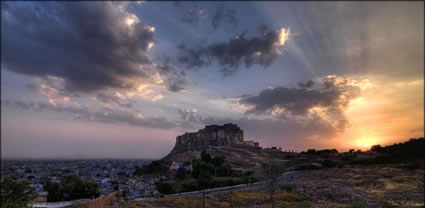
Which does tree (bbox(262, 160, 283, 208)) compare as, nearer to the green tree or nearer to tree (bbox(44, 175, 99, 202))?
tree (bbox(44, 175, 99, 202))

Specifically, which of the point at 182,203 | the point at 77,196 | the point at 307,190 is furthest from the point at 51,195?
the point at 307,190

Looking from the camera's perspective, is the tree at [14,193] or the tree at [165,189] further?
the tree at [165,189]

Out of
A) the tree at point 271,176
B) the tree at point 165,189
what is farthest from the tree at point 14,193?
the tree at point 165,189

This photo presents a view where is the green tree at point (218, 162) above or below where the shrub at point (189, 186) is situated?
above

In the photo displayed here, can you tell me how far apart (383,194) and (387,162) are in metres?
61.2

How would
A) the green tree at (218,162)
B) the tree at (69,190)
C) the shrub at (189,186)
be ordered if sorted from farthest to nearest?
the green tree at (218,162)
the shrub at (189,186)
the tree at (69,190)

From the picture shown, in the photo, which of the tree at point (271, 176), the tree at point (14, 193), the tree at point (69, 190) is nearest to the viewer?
the tree at point (14, 193)

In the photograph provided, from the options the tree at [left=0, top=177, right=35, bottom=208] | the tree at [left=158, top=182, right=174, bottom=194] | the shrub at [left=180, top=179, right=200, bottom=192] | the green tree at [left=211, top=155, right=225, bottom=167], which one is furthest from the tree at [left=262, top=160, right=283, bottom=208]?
the green tree at [left=211, top=155, right=225, bottom=167]

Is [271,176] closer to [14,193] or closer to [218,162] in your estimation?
[14,193]

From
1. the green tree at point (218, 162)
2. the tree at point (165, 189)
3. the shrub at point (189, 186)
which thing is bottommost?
the tree at point (165, 189)

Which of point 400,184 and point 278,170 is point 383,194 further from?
point 278,170

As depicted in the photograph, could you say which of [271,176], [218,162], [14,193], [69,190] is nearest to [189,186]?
[69,190]

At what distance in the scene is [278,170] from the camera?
31078 mm

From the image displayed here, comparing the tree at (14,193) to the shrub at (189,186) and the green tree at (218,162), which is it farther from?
the green tree at (218,162)
